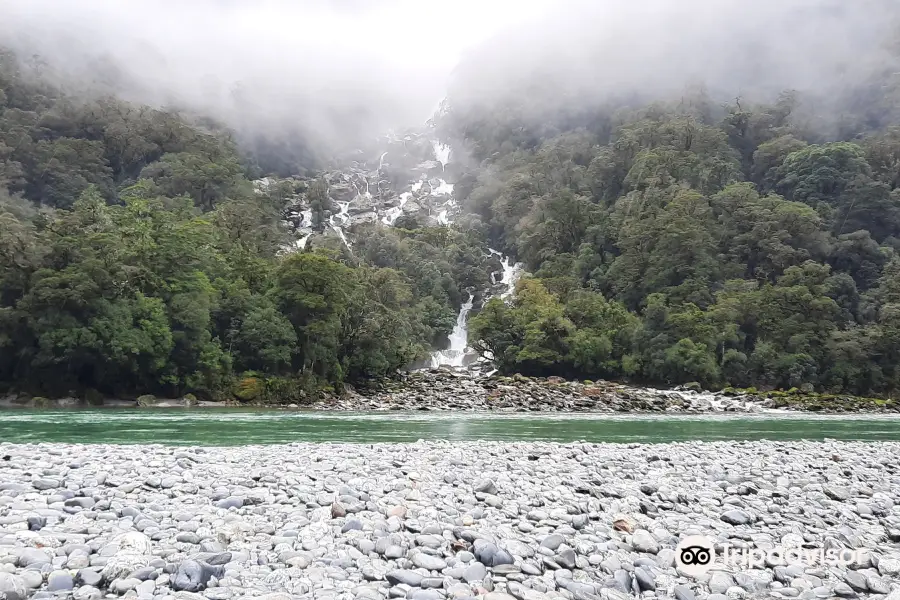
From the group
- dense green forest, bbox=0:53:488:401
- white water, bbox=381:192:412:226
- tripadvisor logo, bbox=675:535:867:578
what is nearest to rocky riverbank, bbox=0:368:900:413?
dense green forest, bbox=0:53:488:401

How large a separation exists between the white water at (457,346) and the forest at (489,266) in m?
1.93

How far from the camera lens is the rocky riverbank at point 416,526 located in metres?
4.71

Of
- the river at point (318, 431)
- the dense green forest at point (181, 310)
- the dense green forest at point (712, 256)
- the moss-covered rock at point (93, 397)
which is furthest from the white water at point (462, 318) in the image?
the river at point (318, 431)

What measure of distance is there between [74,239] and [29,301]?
4188mm

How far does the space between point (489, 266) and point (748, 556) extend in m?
87.8

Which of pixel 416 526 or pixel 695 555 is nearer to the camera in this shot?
pixel 695 555

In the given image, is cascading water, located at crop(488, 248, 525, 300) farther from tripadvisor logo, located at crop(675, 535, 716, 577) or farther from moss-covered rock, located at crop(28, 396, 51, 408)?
tripadvisor logo, located at crop(675, 535, 716, 577)

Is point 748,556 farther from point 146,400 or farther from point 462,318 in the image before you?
point 462,318

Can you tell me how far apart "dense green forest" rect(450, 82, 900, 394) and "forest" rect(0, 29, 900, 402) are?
0.93 ft

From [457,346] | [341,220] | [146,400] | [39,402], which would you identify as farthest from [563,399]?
[341,220]

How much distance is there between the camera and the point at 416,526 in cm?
620

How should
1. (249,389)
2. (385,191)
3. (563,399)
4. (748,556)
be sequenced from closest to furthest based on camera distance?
(748,556) < (249,389) < (563,399) < (385,191)

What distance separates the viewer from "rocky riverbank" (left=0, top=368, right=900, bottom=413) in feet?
113

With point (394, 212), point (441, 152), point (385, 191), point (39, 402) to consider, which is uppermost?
point (441, 152)
